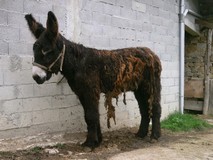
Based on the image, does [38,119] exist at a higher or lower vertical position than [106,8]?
lower

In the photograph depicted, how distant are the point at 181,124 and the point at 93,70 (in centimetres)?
381

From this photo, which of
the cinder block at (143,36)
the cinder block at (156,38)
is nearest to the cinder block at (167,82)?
the cinder block at (156,38)

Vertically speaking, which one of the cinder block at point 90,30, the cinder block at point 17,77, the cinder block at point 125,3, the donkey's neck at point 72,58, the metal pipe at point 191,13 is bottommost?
the cinder block at point 17,77

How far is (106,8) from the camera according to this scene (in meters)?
7.16

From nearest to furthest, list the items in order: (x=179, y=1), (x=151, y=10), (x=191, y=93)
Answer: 1. (x=151, y=10)
2. (x=179, y=1)
3. (x=191, y=93)

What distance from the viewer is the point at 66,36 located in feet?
20.9

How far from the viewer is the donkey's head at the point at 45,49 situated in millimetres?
5133

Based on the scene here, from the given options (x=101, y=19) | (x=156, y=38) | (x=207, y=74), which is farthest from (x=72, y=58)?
(x=207, y=74)

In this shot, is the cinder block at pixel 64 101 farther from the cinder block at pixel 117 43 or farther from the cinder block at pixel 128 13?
the cinder block at pixel 128 13

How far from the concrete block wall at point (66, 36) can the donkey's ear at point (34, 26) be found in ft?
1.14

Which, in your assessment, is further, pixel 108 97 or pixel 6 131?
pixel 108 97

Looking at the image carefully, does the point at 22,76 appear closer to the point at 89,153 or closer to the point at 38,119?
the point at 38,119

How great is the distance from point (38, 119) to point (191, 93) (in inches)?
270

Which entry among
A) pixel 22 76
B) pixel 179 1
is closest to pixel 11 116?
pixel 22 76
